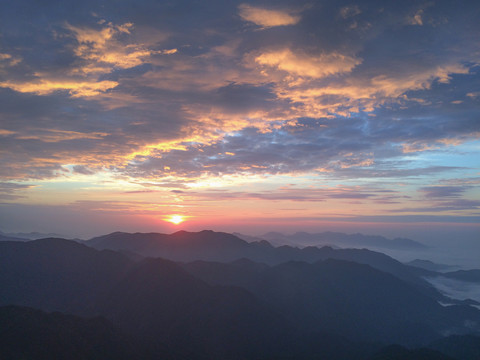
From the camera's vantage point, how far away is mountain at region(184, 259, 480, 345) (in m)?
153

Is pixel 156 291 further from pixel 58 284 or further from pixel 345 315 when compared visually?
pixel 345 315

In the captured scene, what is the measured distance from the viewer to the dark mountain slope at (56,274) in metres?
125

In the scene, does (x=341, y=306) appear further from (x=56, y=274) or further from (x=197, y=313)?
(x=56, y=274)

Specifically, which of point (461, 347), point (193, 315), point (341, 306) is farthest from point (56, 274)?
point (461, 347)

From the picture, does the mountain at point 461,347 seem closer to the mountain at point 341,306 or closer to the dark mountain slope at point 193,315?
the mountain at point 341,306

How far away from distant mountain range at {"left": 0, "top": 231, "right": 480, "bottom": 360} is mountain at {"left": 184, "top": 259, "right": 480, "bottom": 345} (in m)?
0.77

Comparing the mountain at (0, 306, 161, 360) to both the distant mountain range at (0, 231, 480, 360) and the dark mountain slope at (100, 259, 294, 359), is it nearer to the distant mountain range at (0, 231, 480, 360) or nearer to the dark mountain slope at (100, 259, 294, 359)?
the distant mountain range at (0, 231, 480, 360)

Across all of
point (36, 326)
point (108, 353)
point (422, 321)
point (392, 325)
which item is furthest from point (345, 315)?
point (36, 326)

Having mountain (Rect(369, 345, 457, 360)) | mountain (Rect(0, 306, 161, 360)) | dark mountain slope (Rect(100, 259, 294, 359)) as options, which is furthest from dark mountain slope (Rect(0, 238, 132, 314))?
mountain (Rect(369, 345, 457, 360))

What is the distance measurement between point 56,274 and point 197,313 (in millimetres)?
84579

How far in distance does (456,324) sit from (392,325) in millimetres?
53097

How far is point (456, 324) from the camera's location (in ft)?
594

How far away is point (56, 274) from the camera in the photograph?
145125 mm

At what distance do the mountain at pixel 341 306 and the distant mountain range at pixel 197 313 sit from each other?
768 mm
